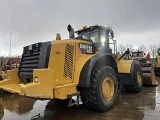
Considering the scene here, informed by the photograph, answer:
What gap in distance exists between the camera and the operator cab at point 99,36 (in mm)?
7246

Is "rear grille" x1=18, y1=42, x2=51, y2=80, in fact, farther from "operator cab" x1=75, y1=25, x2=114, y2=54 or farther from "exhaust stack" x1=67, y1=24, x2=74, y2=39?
"operator cab" x1=75, y1=25, x2=114, y2=54

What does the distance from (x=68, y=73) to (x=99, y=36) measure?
7.35 feet

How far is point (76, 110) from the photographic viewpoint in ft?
Answer: 21.2

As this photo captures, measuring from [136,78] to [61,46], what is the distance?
4.22 meters

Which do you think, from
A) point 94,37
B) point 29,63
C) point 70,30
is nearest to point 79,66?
point 29,63

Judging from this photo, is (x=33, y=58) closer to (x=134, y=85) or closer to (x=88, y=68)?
(x=88, y=68)

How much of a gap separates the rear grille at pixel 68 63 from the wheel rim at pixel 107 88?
3.76 ft

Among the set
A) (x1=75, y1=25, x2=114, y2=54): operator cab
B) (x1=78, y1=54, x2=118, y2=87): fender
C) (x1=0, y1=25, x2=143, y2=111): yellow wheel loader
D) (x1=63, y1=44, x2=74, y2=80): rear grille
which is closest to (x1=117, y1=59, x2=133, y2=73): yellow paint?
(x1=75, y1=25, x2=114, y2=54): operator cab

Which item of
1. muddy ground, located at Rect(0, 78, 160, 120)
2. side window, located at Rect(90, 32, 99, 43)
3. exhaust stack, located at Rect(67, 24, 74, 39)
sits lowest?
muddy ground, located at Rect(0, 78, 160, 120)

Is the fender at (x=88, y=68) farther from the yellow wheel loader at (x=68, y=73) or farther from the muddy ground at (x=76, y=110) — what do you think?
the muddy ground at (x=76, y=110)

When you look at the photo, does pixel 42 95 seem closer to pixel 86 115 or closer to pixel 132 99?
pixel 86 115

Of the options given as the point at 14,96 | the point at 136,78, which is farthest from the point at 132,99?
the point at 14,96

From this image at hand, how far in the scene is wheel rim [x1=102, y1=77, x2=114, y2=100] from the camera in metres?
6.35

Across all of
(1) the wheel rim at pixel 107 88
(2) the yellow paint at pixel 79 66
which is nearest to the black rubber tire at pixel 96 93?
(1) the wheel rim at pixel 107 88
